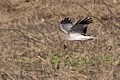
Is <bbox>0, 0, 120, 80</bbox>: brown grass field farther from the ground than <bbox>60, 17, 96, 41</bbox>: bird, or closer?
closer

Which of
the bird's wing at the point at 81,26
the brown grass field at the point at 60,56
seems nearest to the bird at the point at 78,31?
the bird's wing at the point at 81,26

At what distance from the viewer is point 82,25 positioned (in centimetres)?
607

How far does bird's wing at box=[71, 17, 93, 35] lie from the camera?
5.99 m

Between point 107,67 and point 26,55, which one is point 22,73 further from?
point 26,55

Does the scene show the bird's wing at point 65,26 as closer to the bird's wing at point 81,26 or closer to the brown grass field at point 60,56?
the brown grass field at point 60,56

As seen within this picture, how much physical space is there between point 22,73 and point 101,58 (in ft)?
2.59

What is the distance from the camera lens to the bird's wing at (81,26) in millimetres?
5992

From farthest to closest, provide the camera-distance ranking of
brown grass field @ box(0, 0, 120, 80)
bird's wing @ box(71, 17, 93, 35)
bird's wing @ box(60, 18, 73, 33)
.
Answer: bird's wing @ box(60, 18, 73, 33)
bird's wing @ box(71, 17, 93, 35)
brown grass field @ box(0, 0, 120, 80)

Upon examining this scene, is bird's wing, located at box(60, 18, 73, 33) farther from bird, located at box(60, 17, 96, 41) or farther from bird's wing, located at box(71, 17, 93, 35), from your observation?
bird's wing, located at box(71, 17, 93, 35)

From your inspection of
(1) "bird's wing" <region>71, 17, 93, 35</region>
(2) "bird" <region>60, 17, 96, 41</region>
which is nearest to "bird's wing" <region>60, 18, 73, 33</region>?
(2) "bird" <region>60, 17, 96, 41</region>

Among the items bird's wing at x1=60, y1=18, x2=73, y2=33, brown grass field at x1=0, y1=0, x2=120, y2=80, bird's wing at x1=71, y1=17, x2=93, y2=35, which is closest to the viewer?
brown grass field at x1=0, y1=0, x2=120, y2=80

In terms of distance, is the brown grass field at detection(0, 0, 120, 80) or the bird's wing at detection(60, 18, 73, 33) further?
the bird's wing at detection(60, 18, 73, 33)

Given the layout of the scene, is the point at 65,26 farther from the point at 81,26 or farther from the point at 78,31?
the point at 81,26

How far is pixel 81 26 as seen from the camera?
6.12 meters
